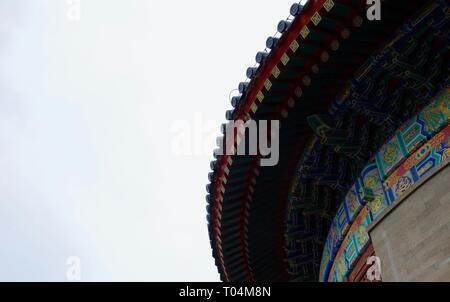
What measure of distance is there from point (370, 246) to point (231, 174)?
10.1ft

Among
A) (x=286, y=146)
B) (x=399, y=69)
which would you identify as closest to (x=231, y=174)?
(x=286, y=146)

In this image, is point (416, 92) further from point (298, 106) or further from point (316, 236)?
point (316, 236)

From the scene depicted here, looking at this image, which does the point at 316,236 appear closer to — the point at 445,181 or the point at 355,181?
the point at 355,181

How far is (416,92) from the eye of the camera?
9023 millimetres

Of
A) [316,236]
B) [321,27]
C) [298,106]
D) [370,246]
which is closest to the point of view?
[321,27]

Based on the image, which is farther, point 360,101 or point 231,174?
point 231,174

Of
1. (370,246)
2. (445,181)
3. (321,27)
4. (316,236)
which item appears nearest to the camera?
(445,181)

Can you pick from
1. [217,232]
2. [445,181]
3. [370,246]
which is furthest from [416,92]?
[217,232]

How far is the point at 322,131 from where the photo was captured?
32.8ft
